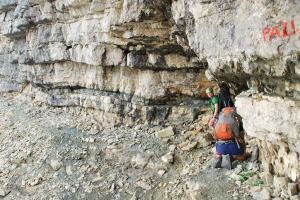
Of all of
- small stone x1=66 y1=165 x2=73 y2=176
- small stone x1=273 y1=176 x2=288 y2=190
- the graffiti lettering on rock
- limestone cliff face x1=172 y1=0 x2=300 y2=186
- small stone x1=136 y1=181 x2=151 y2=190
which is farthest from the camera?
small stone x1=66 y1=165 x2=73 y2=176

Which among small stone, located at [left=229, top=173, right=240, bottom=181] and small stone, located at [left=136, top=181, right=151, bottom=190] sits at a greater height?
small stone, located at [left=229, top=173, right=240, bottom=181]

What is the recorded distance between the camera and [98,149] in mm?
12242

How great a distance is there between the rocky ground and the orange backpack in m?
0.79

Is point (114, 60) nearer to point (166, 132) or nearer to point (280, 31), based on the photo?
Answer: point (166, 132)

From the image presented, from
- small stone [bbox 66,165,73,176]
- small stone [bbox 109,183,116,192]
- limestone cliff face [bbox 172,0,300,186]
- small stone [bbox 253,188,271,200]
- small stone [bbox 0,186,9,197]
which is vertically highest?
limestone cliff face [bbox 172,0,300,186]

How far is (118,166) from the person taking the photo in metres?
11.2

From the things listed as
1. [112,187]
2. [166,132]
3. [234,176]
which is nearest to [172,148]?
[166,132]

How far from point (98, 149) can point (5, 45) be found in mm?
14385

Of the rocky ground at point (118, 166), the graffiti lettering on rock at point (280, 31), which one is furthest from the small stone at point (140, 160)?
the graffiti lettering on rock at point (280, 31)

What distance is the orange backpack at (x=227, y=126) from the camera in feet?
26.9

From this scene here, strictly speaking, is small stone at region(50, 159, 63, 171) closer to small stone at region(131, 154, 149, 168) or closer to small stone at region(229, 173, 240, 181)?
small stone at region(131, 154, 149, 168)

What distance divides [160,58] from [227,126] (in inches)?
188

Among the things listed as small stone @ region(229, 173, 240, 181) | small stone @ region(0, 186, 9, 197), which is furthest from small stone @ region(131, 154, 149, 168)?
small stone @ region(0, 186, 9, 197)

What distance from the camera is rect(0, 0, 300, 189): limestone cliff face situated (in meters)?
6.20
